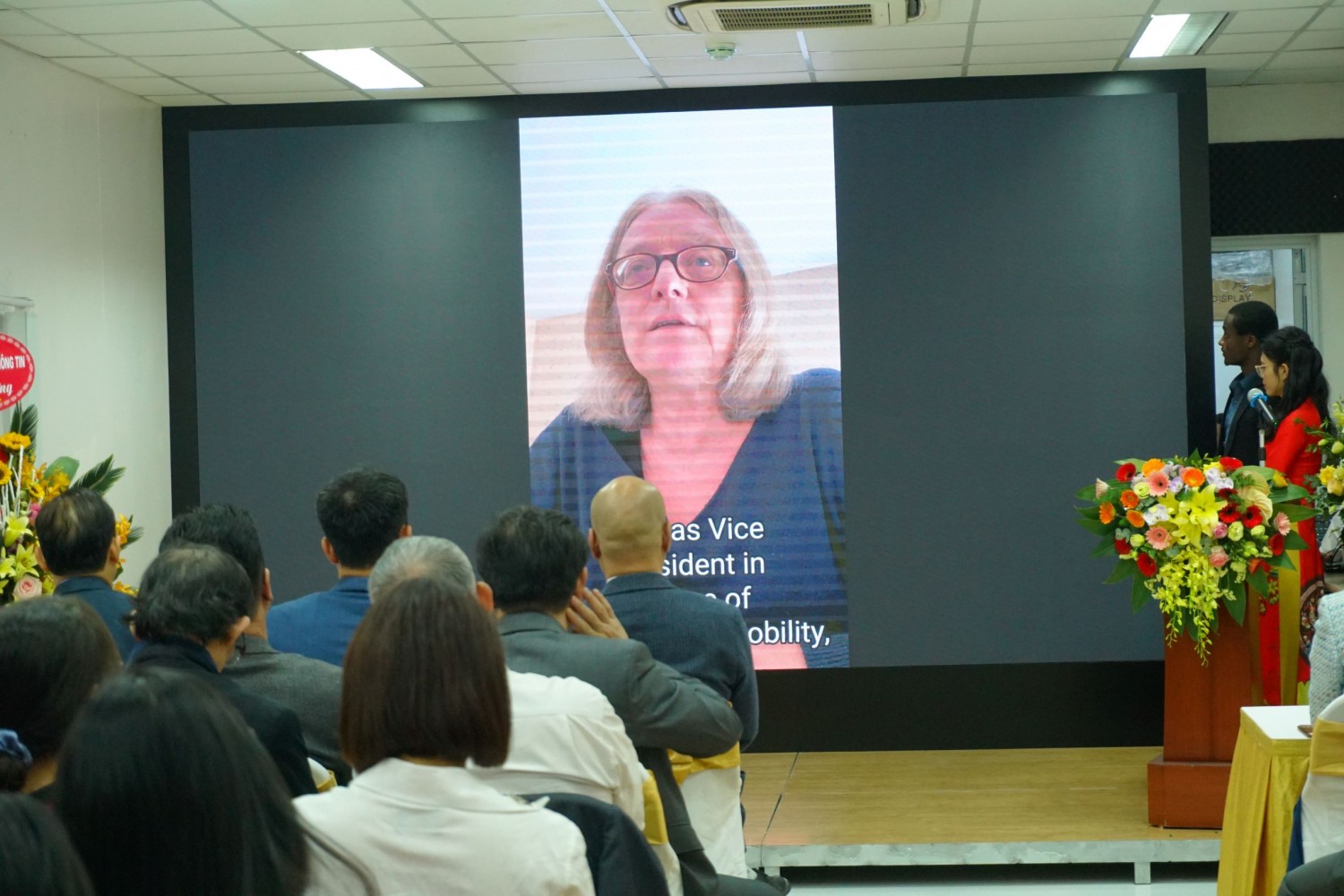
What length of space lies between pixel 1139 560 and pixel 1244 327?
201 centimetres

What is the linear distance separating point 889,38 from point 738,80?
2.97 feet

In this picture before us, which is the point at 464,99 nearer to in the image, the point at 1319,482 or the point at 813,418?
the point at 813,418

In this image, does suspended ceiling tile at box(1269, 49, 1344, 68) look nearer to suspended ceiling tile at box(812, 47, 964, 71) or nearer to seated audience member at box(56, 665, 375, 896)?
suspended ceiling tile at box(812, 47, 964, 71)

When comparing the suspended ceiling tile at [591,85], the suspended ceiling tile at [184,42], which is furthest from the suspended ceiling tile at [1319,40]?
the suspended ceiling tile at [184,42]

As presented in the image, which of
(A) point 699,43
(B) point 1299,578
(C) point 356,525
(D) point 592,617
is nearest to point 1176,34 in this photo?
(A) point 699,43

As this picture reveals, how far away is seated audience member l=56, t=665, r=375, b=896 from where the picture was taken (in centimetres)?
106

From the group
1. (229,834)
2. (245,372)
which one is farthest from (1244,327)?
(229,834)

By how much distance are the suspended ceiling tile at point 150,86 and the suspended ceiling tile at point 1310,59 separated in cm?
497

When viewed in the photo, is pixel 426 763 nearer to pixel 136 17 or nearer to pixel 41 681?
pixel 41 681

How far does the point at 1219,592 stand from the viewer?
4656 millimetres

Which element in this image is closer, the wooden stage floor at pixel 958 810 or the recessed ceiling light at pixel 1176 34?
the wooden stage floor at pixel 958 810

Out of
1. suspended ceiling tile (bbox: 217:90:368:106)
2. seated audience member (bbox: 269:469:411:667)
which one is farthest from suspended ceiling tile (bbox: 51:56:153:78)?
seated audience member (bbox: 269:469:411:667)

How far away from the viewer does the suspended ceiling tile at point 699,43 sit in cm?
557

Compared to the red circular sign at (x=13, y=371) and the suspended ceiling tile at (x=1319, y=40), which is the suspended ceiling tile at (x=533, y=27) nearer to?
the red circular sign at (x=13, y=371)
